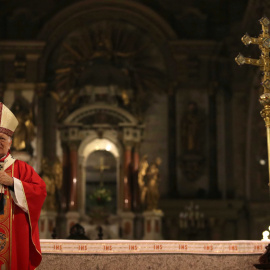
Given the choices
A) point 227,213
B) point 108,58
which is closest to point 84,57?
point 108,58

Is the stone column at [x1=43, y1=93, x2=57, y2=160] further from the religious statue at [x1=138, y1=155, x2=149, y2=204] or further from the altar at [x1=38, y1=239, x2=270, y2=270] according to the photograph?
the altar at [x1=38, y1=239, x2=270, y2=270]

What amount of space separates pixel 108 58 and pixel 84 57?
0.72 m

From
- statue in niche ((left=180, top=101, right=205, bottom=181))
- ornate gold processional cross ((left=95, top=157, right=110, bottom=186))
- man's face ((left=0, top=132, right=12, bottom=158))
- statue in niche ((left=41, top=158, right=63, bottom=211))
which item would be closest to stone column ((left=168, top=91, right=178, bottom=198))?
statue in niche ((left=180, top=101, right=205, bottom=181))

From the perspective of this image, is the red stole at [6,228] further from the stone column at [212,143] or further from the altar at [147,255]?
the stone column at [212,143]

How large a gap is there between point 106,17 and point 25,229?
1306cm

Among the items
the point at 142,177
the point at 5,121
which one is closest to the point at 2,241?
the point at 5,121

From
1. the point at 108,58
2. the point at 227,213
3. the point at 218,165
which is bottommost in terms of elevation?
the point at 227,213

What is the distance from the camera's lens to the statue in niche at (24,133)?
672 inches

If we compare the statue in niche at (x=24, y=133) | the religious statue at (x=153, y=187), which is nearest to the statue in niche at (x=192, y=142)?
the religious statue at (x=153, y=187)

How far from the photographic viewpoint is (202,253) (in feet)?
24.3

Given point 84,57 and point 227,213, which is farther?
point 84,57

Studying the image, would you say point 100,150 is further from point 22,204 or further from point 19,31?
point 22,204

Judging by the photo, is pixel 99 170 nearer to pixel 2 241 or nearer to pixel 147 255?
pixel 147 255

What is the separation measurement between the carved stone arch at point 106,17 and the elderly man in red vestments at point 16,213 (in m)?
12.0
